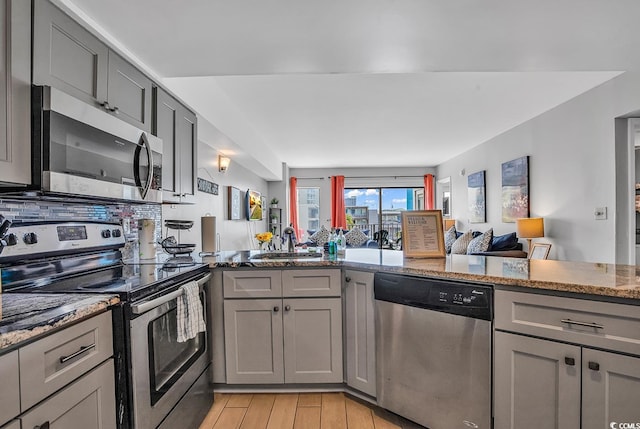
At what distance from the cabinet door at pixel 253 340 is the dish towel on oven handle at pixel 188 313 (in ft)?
1.25

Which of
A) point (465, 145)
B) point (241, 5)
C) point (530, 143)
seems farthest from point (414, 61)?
point (465, 145)

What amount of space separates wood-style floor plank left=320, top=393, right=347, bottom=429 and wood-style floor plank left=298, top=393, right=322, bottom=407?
0.10ft

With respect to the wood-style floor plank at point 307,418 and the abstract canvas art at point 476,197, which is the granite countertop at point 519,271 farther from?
the abstract canvas art at point 476,197

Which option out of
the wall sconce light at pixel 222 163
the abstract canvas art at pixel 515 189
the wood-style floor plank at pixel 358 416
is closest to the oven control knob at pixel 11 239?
the wood-style floor plank at pixel 358 416

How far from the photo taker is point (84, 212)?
177cm

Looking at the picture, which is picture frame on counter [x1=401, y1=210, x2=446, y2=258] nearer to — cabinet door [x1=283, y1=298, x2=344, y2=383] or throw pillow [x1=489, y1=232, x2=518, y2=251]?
cabinet door [x1=283, y1=298, x2=344, y2=383]

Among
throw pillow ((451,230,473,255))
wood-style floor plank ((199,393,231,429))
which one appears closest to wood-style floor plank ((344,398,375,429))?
wood-style floor plank ((199,393,231,429))

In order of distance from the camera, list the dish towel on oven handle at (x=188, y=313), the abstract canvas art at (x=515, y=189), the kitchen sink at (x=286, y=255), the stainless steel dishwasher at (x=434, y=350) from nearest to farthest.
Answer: the stainless steel dishwasher at (x=434, y=350) < the dish towel on oven handle at (x=188, y=313) < the kitchen sink at (x=286, y=255) < the abstract canvas art at (x=515, y=189)

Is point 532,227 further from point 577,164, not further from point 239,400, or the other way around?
point 239,400

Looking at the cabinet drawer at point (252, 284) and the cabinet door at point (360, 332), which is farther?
the cabinet drawer at point (252, 284)

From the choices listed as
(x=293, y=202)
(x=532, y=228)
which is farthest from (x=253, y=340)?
(x=293, y=202)

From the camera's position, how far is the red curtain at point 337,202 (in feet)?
27.6

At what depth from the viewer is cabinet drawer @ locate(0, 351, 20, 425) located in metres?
0.78

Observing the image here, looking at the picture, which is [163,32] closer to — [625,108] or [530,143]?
[625,108]
